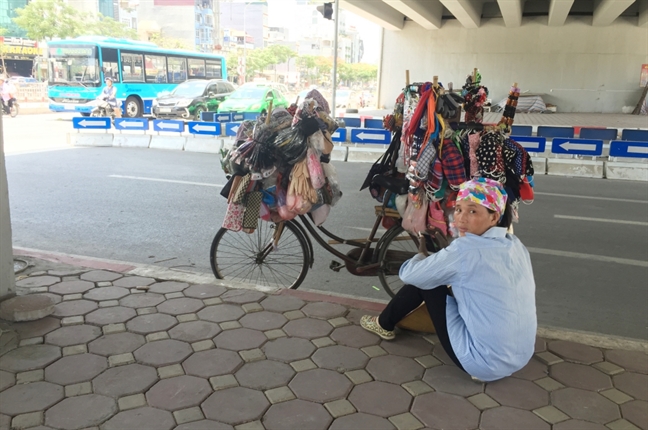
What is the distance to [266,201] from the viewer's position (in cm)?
418

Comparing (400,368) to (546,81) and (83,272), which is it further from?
(546,81)

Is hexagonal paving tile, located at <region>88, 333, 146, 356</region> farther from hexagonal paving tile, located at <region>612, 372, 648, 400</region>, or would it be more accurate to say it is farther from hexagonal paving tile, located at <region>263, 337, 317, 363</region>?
hexagonal paving tile, located at <region>612, 372, 648, 400</region>


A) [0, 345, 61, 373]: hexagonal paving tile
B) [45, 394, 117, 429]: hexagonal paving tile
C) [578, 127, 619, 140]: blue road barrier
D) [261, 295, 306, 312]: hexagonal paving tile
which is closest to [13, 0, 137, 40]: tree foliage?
[578, 127, 619, 140]: blue road barrier

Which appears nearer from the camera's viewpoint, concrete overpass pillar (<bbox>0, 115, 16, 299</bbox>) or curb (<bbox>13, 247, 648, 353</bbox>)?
curb (<bbox>13, 247, 648, 353</bbox>)

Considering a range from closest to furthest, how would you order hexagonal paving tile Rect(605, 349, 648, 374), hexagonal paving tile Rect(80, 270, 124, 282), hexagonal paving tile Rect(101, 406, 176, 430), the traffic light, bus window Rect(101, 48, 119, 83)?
hexagonal paving tile Rect(101, 406, 176, 430)
hexagonal paving tile Rect(605, 349, 648, 374)
hexagonal paving tile Rect(80, 270, 124, 282)
the traffic light
bus window Rect(101, 48, 119, 83)

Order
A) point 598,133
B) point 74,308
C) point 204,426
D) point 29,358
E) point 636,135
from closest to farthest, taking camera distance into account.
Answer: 1. point 204,426
2. point 29,358
3. point 74,308
4. point 636,135
5. point 598,133

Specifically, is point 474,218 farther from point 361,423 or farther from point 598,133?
point 598,133

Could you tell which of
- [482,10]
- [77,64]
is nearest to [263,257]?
[77,64]

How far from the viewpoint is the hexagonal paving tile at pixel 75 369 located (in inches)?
116

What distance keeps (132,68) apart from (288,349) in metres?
22.3

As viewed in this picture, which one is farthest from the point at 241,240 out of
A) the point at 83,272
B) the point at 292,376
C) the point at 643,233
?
the point at 643,233

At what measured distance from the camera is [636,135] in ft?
40.2

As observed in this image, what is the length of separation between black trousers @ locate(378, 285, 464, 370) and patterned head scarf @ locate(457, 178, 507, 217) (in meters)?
A: 0.55

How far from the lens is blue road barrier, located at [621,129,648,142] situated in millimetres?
12109
